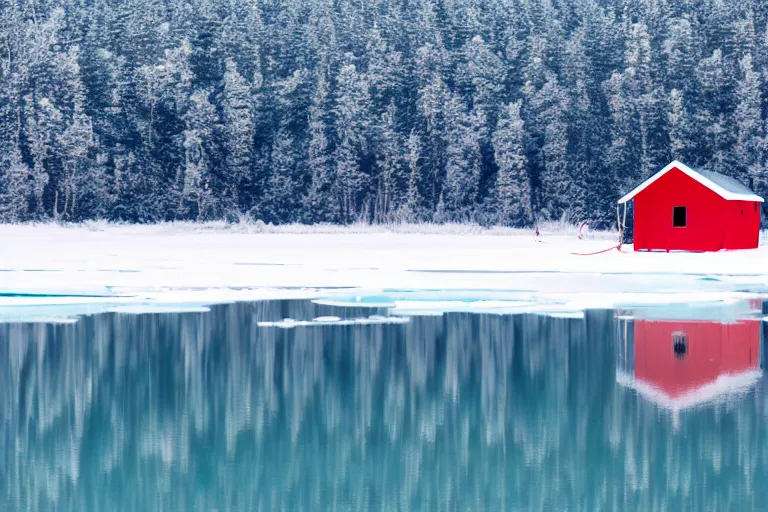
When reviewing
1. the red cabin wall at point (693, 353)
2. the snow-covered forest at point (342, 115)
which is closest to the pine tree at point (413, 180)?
the snow-covered forest at point (342, 115)

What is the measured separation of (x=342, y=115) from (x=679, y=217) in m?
34.8

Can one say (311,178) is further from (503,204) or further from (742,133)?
(742,133)

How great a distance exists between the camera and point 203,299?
22781 mm

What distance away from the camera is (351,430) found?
380 inches

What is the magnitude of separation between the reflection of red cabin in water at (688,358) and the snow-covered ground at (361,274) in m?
3.10

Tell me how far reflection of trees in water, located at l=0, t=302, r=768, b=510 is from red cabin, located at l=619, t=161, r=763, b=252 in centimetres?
3219

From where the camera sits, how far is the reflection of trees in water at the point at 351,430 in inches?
303

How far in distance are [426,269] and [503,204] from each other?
4321cm

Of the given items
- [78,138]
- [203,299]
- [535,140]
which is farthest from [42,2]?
[203,299]

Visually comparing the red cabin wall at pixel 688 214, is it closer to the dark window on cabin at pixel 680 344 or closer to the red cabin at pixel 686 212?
the red cabin at pixel 686 212

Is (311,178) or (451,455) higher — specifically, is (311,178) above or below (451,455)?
above

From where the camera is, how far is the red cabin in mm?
46344

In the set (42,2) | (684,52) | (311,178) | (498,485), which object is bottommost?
(498,485)

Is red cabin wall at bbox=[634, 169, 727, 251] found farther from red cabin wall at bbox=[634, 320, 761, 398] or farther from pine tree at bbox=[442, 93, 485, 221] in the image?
pine tree at bbox=[442, 93, 485, 221]
